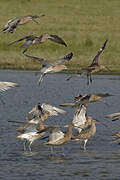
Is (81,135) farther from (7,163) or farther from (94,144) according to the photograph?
(7,163)

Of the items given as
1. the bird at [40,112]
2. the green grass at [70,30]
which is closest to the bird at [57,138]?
the bird at [40,112]

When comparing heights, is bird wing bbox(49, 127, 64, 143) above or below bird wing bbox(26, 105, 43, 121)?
below

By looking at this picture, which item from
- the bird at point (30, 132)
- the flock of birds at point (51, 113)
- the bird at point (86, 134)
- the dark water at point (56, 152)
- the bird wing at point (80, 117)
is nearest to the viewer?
the dark water at point (56, 152)

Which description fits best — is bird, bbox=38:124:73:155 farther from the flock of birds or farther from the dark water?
the dark water

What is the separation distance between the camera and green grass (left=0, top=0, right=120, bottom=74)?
95.6ft

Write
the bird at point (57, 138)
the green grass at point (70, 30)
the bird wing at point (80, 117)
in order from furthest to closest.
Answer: the green grass at point (70, 30), the bird wing at point (80, 117), the bird at point (57, 138)

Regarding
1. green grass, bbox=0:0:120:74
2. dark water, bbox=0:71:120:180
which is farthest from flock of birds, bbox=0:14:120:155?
green grass, bbox=0:0:120:74

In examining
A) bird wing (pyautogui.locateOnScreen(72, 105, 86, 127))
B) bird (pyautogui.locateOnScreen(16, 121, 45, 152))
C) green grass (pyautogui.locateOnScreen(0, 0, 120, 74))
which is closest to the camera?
bird (pyautogui.locateOnScreen(16, 121, 45, 152))

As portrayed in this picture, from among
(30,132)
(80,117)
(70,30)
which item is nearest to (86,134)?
(30,132)

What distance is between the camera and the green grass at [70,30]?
2914cm

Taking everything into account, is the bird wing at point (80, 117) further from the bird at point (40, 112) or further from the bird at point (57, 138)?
the bird at point (57, 138)

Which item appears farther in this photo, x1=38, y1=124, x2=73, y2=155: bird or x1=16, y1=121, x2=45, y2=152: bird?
x1=16, y1=121, x2=45, y2=152: bird

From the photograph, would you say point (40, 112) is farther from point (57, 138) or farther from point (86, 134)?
point (57, 138)

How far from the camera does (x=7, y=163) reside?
12.0 metres
